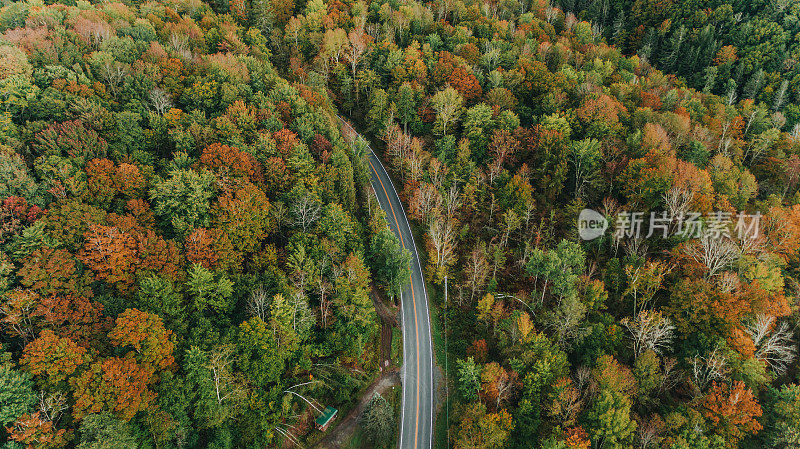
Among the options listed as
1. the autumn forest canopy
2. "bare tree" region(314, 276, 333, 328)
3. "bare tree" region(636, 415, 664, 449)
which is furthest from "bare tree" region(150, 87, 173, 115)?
"bare tree" region(636, 415, 664, 449)

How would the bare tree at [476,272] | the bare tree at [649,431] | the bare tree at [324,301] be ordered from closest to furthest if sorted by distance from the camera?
the bare tree at [649,431] < the bare tree at [324,301] < the bare tree at [476,272]

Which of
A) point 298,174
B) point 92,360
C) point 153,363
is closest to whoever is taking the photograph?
point 92,360

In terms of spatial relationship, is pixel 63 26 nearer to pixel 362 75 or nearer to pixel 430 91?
pixel 362 75

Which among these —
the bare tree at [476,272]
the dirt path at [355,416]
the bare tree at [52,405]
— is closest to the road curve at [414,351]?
the dirt path at [355,416]

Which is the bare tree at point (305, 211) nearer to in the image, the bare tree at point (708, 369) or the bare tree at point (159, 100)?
the bare tree at point (159, 100)

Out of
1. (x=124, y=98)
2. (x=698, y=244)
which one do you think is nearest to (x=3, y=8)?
(x=124, y=98)

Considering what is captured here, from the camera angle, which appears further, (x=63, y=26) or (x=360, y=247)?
(x=63, y=26)

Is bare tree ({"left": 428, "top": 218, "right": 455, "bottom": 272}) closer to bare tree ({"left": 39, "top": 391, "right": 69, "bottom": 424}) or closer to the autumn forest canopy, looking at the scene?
the autumn forest canopy
